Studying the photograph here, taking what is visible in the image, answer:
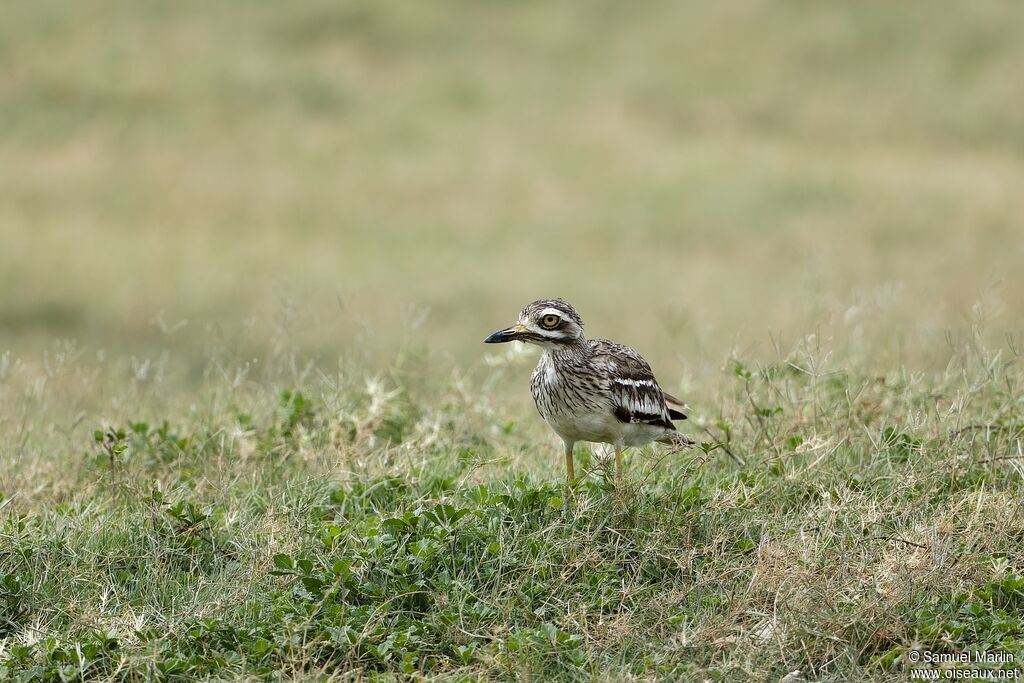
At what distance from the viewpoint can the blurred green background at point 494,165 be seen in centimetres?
1523

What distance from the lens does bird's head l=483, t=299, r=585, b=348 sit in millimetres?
5906

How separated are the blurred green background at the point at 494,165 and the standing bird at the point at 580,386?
706cm

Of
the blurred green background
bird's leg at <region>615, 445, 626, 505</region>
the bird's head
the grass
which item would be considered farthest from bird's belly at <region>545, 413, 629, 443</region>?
the blurred green background

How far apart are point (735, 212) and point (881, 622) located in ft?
46.1

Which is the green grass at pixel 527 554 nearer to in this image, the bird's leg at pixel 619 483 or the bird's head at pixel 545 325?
the bird's leg at pixel 619 483

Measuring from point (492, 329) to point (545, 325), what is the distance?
9.26 metres

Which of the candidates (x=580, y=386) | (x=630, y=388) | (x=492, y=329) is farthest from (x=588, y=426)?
(x=492, y=329)

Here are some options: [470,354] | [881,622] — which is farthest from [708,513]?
[470,354]

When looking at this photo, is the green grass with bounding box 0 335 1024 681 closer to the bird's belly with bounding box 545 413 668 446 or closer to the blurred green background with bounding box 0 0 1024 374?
the bird's belly with bounding box 545 413 668 446

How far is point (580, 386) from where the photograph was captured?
19.2ft

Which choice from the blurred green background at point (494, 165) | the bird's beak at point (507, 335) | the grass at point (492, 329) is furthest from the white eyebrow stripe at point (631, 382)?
the blurred green background at point (494, 165)

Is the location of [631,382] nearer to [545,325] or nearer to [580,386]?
[580,386]

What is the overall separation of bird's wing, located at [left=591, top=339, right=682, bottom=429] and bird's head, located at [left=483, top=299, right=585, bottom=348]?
205mm

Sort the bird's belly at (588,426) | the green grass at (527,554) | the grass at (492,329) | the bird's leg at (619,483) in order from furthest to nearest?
the bird's belly at (588,426)
the bird's leg at (619,483)
the grass at (492,329)
the green grass at (527,554)
